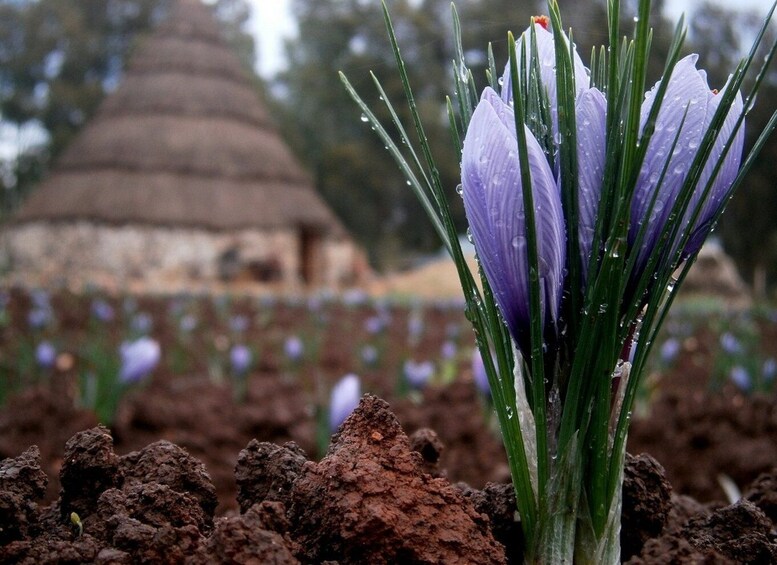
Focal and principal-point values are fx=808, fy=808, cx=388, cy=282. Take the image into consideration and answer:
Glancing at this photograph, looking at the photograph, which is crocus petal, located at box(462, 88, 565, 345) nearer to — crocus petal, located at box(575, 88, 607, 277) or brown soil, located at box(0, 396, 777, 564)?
crocus petal, located at box(575, 88, 607, 277)

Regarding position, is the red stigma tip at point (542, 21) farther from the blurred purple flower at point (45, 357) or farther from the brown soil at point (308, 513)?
the blurred purple flower at point (45, 357)

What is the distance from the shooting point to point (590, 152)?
2.14 feet

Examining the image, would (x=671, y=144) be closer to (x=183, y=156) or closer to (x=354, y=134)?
(x=183, y=156)

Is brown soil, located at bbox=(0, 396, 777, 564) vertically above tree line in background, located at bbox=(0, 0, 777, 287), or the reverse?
tree line in background, located at bbox=(0, 0, 777, 287)

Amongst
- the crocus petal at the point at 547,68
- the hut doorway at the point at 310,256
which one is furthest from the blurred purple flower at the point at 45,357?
the hut doorway at the point at 310,256

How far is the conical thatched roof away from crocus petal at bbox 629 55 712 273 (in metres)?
16.0

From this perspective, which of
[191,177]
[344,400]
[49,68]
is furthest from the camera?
[49,68]

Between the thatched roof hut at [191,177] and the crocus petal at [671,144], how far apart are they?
49.9 feet

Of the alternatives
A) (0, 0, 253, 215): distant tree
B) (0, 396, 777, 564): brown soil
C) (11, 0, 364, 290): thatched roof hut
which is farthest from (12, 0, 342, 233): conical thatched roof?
(0, 396, 777, 564): brown soil

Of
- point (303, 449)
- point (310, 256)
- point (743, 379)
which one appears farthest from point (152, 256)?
point (303, 449)

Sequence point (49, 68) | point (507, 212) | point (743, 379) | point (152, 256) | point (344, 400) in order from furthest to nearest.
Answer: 1. point (49, 68)
2. point (152, 256)
3. point (743, 379)
4. point (344, 400)
5. point (507, 212)

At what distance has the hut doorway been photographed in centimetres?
1783

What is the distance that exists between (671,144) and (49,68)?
97.6 ft

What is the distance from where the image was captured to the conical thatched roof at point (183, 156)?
16422 millimetres
